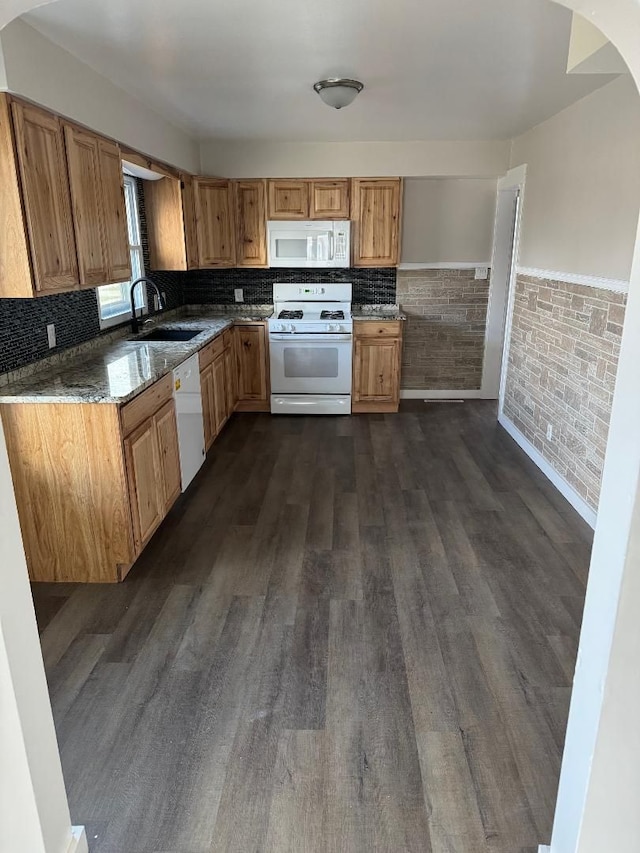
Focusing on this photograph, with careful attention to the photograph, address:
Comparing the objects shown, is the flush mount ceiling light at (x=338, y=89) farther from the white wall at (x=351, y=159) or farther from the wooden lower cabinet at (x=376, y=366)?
the wooden lower cabinet at (x=376, y=366)

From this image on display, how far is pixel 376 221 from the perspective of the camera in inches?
209

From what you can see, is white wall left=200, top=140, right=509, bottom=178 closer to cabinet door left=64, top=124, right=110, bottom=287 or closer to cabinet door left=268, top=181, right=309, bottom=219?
cabinet door left=268, top=181, right=309, bottom=219

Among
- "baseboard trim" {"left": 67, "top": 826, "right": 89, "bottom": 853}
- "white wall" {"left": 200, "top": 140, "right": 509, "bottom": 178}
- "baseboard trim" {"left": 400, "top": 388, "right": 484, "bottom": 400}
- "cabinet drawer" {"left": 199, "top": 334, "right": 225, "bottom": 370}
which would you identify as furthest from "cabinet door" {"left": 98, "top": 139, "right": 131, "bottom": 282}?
"baseboard trim" {"left": 400, "top": 388, "right": 484, "bottom": 400}

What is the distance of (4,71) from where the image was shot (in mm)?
2197

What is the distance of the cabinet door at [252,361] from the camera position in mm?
5305

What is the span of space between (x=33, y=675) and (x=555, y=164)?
168 inches

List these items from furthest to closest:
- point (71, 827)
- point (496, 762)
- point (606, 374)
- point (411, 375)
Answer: point (411, 375), point (606, 374), point (496, 762), point (71, 827)

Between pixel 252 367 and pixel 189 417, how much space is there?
68.7 inches

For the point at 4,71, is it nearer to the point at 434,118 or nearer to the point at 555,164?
the point at 434,118

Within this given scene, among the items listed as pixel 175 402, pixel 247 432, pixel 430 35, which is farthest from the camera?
pixel 247 432

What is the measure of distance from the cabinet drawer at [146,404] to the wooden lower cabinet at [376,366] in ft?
7.91

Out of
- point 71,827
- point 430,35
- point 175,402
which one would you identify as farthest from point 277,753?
point 430,35

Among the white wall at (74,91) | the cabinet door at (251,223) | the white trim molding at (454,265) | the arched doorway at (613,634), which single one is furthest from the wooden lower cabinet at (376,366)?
the arched doorway at (613,634)

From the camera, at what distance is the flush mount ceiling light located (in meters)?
3.07
